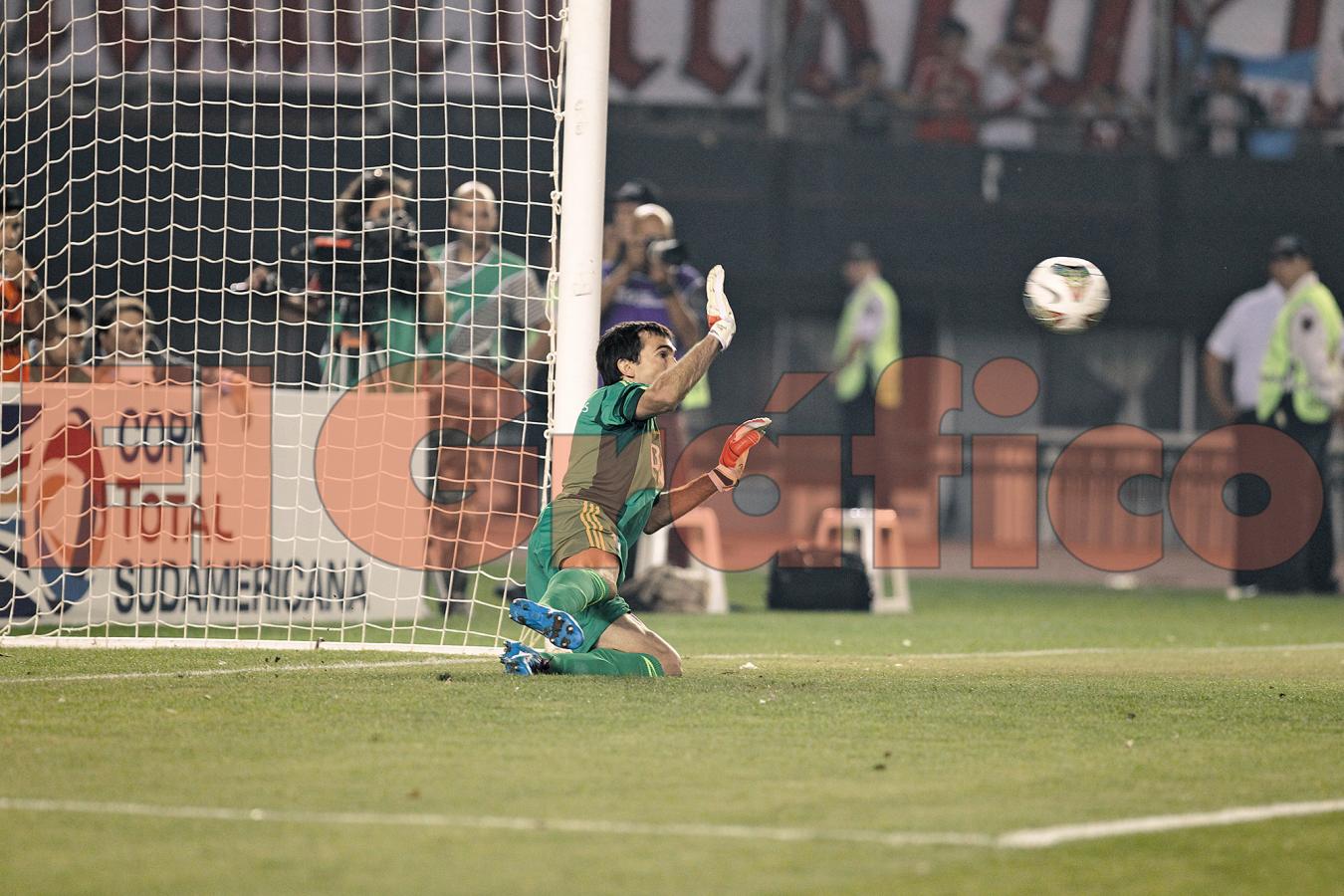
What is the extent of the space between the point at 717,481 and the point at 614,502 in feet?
1.47

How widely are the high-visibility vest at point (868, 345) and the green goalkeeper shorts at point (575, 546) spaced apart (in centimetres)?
1100

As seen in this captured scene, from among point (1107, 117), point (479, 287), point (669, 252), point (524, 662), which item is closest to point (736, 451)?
point (524, 662)

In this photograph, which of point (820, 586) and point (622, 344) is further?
point (820, 586)

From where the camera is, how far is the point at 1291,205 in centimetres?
2078

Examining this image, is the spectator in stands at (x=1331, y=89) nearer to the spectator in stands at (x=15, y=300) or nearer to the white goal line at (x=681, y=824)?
the spectator in stands at (x=15, y=300)

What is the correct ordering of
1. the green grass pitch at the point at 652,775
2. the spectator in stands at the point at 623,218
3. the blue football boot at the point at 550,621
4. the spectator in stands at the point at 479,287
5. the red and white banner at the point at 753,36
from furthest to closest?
the red and white banner at the point at 753,36 < the spectator in stands at the point at 623,218 < the spectator in stands at the point at 479,287 < the blue football boot at the point at 550,621 < the green grass pitch at the point at 652,775

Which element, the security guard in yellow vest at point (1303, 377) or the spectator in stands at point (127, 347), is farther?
the security guard in yellow vest at point (1303, 377)

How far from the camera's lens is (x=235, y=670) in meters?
7.91

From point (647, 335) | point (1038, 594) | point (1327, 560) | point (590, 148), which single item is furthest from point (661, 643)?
point (1327, 560)

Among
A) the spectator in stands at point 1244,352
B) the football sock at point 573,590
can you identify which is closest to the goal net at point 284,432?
the football sock at point 573,590

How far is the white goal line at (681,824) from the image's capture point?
4418mm

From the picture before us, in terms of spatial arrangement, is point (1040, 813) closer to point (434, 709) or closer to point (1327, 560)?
point (434, 709)

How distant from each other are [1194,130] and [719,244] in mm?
5169

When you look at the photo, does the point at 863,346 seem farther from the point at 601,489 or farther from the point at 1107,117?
the point at 601,489
